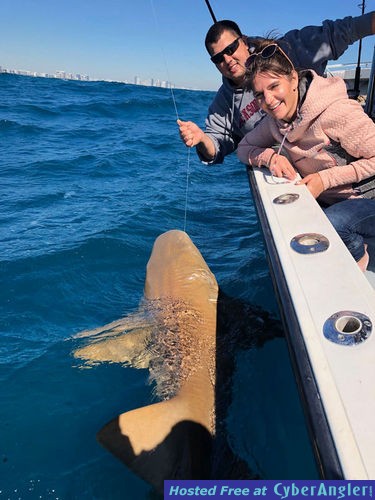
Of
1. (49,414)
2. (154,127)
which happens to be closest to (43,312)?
(49,414)

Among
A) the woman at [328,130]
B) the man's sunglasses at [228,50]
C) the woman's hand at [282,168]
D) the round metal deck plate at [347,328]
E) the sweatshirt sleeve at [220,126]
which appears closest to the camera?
the round metal deck plate at [347,328]

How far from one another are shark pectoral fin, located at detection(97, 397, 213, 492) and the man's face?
3464mm

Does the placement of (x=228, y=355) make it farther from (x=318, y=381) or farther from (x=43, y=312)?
(x=43, y=312)

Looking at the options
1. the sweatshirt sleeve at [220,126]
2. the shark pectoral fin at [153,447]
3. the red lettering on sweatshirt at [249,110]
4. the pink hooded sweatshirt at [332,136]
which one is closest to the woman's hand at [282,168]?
the pink hooded sweatshirt at [332,136]

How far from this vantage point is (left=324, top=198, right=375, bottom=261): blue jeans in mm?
3193

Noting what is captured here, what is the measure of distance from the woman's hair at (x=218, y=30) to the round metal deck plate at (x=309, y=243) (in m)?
2.82

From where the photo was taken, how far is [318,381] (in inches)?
63.5

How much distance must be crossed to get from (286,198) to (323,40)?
217cm

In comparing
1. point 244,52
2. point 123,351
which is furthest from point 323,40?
point 123,351

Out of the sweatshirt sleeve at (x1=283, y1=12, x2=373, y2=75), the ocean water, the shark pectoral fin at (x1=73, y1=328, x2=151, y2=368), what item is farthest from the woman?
the shark pectoral fin at (x1=73, y1=328, x2=151, y2=368)

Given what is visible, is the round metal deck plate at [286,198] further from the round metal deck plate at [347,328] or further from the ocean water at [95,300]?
the round metal deck plate at [347,328]

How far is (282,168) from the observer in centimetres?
379

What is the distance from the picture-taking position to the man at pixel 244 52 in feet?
14.4
